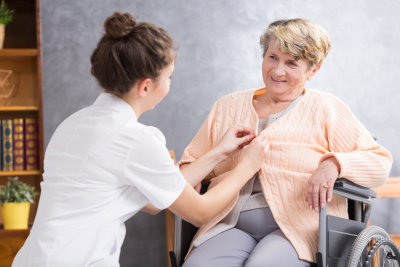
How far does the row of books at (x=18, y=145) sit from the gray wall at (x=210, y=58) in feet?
0.60

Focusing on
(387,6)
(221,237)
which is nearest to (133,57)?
(221,237)

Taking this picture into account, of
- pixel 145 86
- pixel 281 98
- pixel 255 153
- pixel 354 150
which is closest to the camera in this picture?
pixel 145 86

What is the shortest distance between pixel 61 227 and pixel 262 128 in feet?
3.22

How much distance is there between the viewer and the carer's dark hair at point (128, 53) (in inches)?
56.2

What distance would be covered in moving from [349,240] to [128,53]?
1.00m

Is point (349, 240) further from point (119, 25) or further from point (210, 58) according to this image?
point (210, 58)

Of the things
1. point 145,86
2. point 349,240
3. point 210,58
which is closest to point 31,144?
point 210,58

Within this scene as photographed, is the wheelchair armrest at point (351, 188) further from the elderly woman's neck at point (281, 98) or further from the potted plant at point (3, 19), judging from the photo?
the potted plant at point (3, 19)

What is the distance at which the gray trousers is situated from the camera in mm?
1738

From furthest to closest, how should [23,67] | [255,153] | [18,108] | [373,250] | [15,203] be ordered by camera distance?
[23,67] → [18,108] → [15,203] → [255,153] → [373,250]

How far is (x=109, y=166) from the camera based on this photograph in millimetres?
1370

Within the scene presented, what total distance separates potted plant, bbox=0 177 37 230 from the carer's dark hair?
5.53ft

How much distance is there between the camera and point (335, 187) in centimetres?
179

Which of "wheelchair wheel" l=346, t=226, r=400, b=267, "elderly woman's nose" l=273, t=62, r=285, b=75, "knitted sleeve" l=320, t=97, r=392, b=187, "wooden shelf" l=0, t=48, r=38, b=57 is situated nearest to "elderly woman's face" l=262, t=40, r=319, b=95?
"elderly woman's nose" l=273, t=62, r=285, b=75
